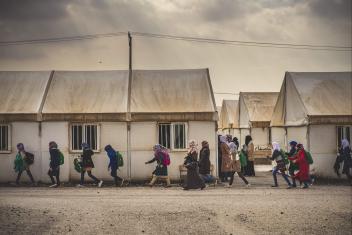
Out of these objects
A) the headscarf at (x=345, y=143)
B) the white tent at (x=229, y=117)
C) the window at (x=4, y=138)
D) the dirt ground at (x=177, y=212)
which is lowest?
the dirt ground at (x=177, y=212)

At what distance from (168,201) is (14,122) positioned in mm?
9082

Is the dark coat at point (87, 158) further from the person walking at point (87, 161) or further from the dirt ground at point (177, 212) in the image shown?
the dirt ground at point (177, 212)

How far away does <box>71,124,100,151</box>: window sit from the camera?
20.9 m

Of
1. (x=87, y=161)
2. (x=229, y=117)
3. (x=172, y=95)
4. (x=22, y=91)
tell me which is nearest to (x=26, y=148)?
(x=22, y=91)

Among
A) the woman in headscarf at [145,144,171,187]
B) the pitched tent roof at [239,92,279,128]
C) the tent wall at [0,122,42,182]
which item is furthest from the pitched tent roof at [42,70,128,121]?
the pitched tent roof at [239,92,279,128]

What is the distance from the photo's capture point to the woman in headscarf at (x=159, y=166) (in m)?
18.9

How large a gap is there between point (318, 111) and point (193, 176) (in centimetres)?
707

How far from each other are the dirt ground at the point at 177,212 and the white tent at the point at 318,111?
4.79 metres

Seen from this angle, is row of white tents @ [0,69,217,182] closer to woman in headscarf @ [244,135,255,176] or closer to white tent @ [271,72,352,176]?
woman in headscarf @ [244,135,255,176]

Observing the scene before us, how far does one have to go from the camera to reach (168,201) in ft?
47.6

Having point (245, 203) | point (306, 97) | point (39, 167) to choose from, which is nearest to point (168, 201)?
point (245, 203)

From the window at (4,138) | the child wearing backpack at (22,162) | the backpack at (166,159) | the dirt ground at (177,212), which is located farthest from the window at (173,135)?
the window at (4,138)

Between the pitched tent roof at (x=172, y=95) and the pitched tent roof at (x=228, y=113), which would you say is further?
the pitched tent roof at (x=228, y=113)

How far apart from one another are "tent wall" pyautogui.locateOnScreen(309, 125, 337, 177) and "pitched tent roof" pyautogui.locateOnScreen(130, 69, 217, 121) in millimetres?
4440
